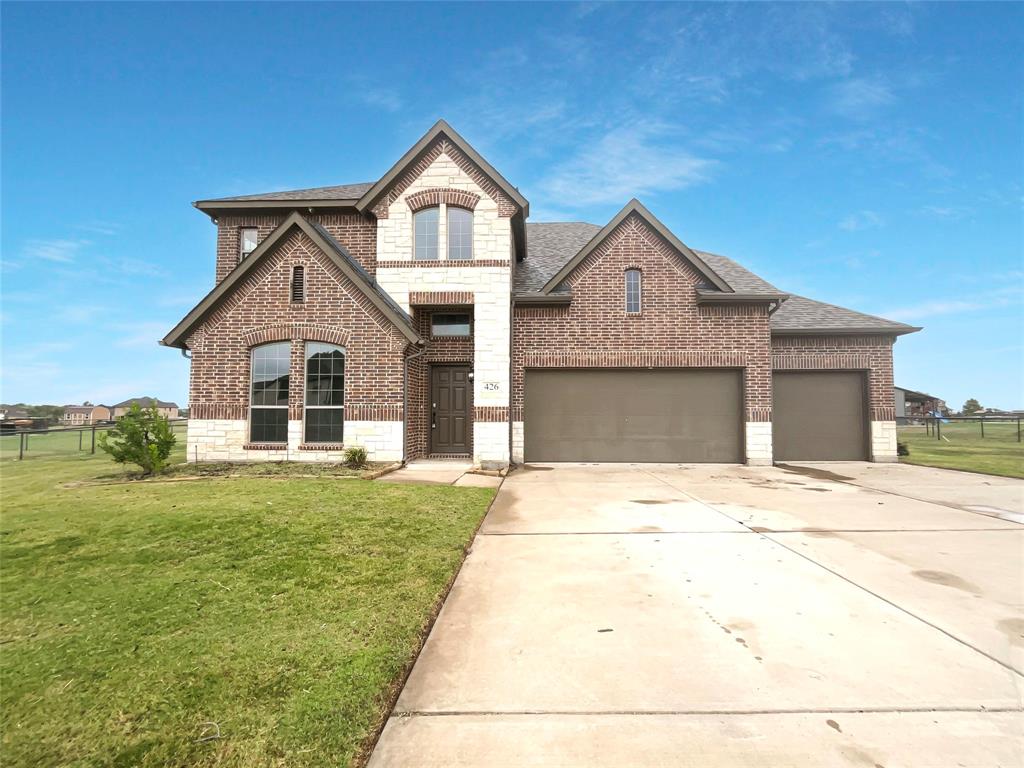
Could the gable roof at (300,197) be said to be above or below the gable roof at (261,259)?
above

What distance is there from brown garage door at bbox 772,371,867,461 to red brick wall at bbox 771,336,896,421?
297 mm

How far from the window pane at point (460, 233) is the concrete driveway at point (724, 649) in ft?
27.6

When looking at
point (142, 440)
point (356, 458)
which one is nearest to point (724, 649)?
point (356, 458)

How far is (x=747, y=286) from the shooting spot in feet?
45.8

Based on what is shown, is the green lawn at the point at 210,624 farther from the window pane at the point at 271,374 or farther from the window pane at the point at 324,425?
the window pane at the point at 271,374

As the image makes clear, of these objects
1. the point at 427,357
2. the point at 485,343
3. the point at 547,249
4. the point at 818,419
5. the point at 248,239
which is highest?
the point at 547,249

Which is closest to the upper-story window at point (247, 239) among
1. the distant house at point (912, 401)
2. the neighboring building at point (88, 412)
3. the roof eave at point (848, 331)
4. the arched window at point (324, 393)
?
the arched window at point (324, 393)

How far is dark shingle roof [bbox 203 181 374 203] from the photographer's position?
44.2ft

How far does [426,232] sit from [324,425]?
575 cm

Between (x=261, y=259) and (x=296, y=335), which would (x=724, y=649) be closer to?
(x=296, y=335)

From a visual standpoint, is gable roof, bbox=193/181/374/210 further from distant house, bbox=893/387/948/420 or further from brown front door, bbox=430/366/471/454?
distant house, bbox=893/387/948/420

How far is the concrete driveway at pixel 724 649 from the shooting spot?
2.26 meters

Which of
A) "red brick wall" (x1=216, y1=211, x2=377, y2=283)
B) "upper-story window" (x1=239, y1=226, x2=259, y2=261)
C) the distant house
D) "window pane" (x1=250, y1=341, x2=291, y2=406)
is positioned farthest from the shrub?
the distant house

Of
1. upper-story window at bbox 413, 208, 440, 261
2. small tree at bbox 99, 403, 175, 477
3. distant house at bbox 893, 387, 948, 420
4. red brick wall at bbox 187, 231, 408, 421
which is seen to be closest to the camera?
small tree at bbox 99, 403, 175, 477
